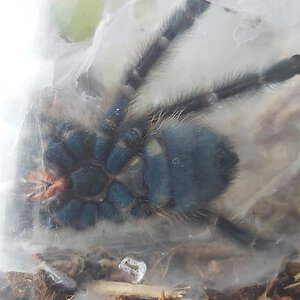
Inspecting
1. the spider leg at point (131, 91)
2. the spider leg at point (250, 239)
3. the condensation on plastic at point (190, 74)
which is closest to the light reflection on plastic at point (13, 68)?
the condensation on plastic at point (190, 74)

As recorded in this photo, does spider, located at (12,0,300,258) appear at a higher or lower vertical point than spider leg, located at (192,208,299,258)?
higher

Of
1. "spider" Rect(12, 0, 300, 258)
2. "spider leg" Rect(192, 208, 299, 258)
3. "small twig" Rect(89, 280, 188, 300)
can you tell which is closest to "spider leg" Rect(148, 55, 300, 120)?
"spider" Rect(12, 0, 300, 258)

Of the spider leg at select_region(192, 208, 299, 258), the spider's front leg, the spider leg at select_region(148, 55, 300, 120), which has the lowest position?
the spider leg at select_region(192, 208, 299, 258)

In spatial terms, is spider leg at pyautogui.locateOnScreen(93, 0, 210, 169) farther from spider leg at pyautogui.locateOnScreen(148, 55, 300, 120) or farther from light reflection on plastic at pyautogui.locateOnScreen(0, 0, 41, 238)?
light reflection on plastic at pyautogui.locateOnScreen(0, 0, 41, 238)

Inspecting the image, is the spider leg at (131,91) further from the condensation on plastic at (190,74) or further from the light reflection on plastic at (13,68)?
the light reflection on plastic at (13,68)

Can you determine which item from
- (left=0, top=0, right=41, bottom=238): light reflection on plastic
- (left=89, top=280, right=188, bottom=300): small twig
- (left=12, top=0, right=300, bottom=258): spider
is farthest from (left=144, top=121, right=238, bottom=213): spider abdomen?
(left=0, top=0, right=41, bottom=238): light reflection on plastic

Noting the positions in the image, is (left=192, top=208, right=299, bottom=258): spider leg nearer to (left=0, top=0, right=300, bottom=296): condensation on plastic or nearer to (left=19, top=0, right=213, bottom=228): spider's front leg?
(left=0, top=0, right=300, bottom=296): condensation on plastic

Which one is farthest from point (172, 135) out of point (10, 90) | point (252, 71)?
point (10, 90)
